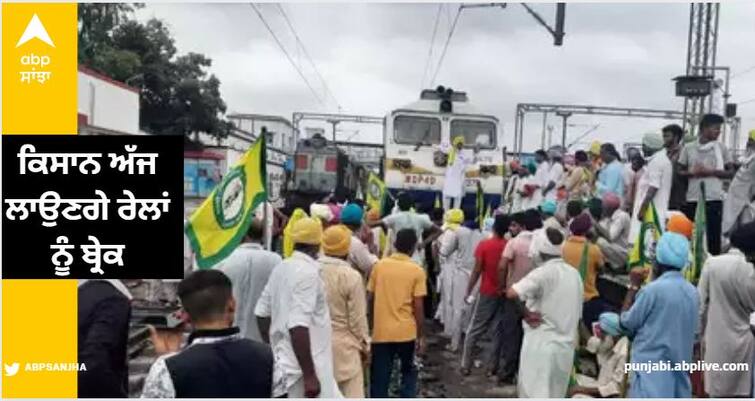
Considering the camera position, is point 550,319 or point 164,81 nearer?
point 550,319

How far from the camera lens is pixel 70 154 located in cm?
582

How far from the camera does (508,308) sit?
24.7 feet

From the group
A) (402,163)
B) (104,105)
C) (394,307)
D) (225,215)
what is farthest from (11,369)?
(104,105)

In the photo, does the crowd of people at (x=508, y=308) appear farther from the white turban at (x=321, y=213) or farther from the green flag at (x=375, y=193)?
the green flag at (x=375, y=193)

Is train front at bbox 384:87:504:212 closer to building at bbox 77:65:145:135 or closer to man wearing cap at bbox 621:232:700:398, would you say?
building at bbox 77:65:145:135

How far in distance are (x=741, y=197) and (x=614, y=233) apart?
1306 millimetres

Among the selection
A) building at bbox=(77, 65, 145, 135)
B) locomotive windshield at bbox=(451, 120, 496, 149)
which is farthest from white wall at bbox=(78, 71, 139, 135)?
locomotive windshield at bbox=(451, 120, 496, 149)

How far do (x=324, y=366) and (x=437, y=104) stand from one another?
11.7 meters

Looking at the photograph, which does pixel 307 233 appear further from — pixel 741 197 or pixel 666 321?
pixel 741 197

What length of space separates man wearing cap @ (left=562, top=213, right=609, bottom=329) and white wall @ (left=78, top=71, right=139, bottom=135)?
14.6 meters

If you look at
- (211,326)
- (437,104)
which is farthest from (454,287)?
(437,104)

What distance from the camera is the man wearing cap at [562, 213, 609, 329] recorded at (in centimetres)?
646

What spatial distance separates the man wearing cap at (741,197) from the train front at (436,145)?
24.7 feet

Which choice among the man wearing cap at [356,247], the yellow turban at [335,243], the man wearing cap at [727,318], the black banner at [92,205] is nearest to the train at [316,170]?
the man wearing cap at [356,247]
